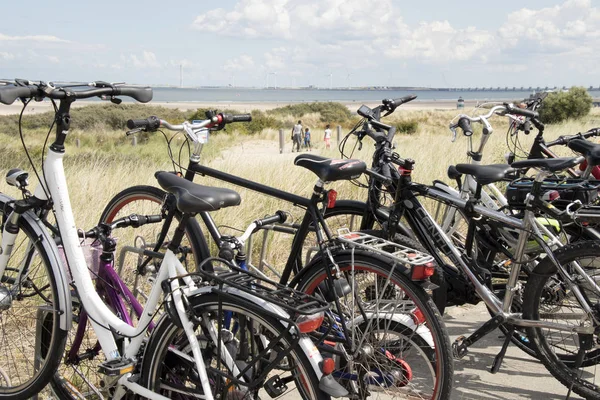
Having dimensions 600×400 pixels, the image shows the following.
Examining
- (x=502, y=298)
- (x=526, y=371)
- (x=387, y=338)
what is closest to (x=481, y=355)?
(x=526, y=371)

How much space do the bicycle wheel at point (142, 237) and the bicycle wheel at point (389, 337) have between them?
2.16 feet

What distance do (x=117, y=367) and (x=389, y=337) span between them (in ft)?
4.08

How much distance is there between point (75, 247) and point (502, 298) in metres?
2.36

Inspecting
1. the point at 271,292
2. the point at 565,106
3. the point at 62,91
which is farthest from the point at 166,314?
the point at 565,106

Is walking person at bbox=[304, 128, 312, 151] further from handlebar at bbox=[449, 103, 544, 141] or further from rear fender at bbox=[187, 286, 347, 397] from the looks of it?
rear fender at bbox=[187, 286, 347, 397]

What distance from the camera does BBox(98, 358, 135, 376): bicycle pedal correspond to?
2.43 m

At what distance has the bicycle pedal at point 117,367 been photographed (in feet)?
7.97

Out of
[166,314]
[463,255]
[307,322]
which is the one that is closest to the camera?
[307,322]

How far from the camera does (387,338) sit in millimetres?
2879

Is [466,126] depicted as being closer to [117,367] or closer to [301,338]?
[301,338]

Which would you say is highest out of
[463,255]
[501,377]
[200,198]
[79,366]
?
[200,198]

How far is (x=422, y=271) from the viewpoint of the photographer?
2605 millimetres

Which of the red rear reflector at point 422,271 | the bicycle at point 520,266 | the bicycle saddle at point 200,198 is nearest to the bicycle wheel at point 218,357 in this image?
the bicycle saddle at point 200,198

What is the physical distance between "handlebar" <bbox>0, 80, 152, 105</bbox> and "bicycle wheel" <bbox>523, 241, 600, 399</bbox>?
2182 mm
